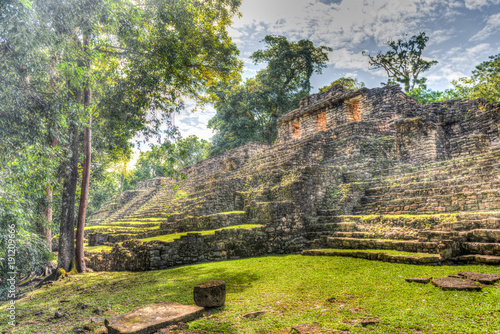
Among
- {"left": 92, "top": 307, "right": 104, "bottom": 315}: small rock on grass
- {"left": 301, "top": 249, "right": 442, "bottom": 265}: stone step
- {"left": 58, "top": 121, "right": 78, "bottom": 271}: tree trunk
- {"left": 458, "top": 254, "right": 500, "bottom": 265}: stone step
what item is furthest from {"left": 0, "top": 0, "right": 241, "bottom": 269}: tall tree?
{"left": 458, "top": 254, "right": 500, "bottom": 265}: stone step

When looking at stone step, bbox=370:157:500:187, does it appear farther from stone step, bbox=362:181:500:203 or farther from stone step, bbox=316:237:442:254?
stone step, bbox=316:237:442:254

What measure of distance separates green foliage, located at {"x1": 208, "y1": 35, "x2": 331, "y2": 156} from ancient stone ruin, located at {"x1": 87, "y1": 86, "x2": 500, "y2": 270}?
10723mm

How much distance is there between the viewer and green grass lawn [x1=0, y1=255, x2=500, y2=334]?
2885 mm

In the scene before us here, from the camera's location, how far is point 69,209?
8.37 meters

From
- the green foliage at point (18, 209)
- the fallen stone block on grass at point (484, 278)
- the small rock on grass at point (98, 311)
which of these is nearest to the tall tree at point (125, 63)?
the green foliage at point (18, 209)

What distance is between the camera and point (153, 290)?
5.00 m

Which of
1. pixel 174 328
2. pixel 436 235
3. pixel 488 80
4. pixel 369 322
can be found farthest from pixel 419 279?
pixel 488 80

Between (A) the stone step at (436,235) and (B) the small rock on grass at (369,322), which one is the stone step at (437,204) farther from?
(B) the small rock on grass at (369,322)

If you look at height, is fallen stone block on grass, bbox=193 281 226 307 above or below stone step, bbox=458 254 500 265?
below

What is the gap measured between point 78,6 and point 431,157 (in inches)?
451

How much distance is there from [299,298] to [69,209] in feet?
24.8

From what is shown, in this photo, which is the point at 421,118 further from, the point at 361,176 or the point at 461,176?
the point at 461,176

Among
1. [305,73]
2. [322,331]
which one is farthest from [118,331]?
[305,73]

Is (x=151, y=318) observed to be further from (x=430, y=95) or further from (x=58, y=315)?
(x=430, y=95)
